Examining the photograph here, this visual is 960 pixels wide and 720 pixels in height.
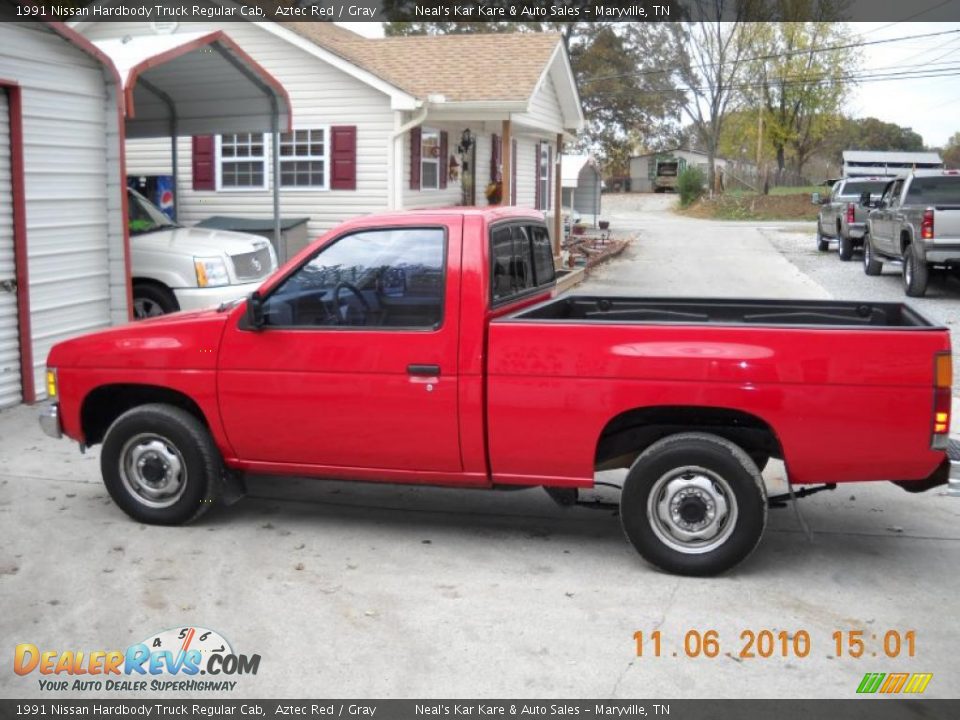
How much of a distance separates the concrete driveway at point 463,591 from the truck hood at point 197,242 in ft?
14.5

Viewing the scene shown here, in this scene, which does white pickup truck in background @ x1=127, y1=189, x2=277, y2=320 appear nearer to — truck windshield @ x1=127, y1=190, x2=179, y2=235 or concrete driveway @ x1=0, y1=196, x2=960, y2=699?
truck windshield @ x1=127, y1=190, x2=179, y2=235

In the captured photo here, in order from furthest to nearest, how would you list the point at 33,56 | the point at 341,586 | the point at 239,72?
the point at 239,72
the point at 33,56
the point at 341,586

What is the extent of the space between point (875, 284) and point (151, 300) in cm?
1315

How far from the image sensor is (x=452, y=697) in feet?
13.3

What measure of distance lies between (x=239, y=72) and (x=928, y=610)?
10.6m

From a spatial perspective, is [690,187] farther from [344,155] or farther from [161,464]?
[161,464]

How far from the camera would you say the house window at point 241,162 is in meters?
17.7

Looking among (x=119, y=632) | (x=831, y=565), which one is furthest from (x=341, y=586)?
(x=831, y=565)

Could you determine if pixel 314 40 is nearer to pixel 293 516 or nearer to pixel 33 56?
pixel 33 56

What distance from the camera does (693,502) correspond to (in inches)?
202

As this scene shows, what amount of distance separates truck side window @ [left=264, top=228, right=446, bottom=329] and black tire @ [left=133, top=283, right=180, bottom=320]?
18.9 feet

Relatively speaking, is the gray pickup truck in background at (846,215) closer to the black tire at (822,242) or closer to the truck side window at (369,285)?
the black tire at (822,242)

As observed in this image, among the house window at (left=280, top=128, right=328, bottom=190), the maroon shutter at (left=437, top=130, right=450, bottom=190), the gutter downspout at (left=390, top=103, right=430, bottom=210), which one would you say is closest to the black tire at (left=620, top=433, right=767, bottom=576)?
the gutter downspout at (left=390, top=103, right=430, bottom=210)

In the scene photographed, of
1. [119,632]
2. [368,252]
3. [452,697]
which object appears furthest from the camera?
[368,252]
